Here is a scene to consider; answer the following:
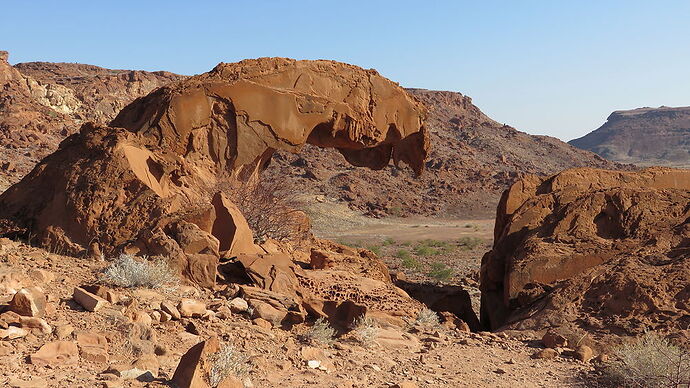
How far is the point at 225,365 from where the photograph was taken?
16.1ft

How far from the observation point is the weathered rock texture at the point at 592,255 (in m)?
8.44

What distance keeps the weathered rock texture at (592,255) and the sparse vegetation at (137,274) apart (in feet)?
14.3

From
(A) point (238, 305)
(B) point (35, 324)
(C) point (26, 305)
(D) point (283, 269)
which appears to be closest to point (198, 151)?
(D) point (283, 269)

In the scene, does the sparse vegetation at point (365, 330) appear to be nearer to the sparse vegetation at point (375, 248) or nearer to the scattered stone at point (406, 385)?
the scattered stone at point (406, 385)

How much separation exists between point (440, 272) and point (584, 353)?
38.4ft

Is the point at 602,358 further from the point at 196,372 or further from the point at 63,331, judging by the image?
the point at 63,331

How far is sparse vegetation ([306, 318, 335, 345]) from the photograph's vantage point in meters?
6.44

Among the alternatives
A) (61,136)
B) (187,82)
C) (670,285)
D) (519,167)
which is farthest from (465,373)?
(519,167)

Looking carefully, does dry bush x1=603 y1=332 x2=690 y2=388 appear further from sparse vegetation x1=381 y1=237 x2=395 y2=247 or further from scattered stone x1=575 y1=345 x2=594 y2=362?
sparse vegetation x1=381 y1=237 x2=395 y2=247

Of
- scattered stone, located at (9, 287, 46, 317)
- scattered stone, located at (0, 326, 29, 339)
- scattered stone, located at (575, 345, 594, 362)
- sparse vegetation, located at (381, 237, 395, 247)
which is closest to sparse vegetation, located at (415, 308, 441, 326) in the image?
scattered stone, located at (575, 345, 594, 362)

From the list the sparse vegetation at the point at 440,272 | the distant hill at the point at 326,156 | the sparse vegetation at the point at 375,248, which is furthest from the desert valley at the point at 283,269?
the distant hill at the point at 326,156

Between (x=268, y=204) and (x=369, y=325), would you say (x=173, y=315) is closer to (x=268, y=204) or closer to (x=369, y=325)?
(x=369, y=325)

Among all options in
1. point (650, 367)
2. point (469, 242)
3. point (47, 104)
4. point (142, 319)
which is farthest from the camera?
point (47, 104)

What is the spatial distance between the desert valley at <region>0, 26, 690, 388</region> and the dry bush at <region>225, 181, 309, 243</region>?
38mm
